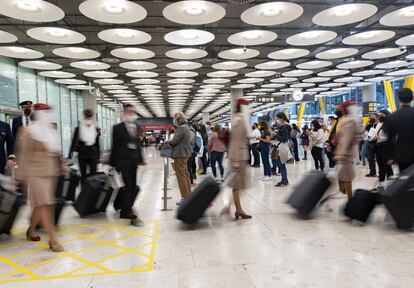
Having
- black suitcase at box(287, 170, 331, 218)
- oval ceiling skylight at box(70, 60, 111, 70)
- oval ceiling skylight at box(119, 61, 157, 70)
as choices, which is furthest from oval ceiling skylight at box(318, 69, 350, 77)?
black suitcase at box(287, 170, 331, 218)

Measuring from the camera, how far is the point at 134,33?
8328 mm

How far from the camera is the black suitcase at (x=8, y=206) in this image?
3531 mm

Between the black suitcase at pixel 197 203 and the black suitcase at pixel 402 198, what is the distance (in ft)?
6.64

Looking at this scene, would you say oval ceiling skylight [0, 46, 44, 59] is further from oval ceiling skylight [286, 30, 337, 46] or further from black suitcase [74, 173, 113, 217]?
oval ceiling skylight [286, 30, 337, 46]

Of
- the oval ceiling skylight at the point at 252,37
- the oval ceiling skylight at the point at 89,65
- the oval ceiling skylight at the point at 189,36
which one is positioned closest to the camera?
the oval ceiling skylight at the point at 189,36

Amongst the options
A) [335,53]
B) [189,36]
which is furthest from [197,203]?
[335,53]

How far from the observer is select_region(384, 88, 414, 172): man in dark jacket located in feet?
13.0

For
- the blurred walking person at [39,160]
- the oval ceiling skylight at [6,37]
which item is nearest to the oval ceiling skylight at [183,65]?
the oval ceiling skylight at [6,37]

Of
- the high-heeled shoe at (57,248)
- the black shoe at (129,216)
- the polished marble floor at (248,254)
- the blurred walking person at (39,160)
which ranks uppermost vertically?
the blurred walking person at (39,160)

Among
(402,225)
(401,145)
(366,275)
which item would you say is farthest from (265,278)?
(401,145)

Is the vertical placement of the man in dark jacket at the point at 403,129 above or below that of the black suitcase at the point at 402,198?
above

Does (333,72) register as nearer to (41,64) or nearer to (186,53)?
(186,53)

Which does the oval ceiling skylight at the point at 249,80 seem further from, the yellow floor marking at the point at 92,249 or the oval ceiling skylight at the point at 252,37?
the yellow floor marking at the point at 92,249

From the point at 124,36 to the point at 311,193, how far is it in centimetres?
649
